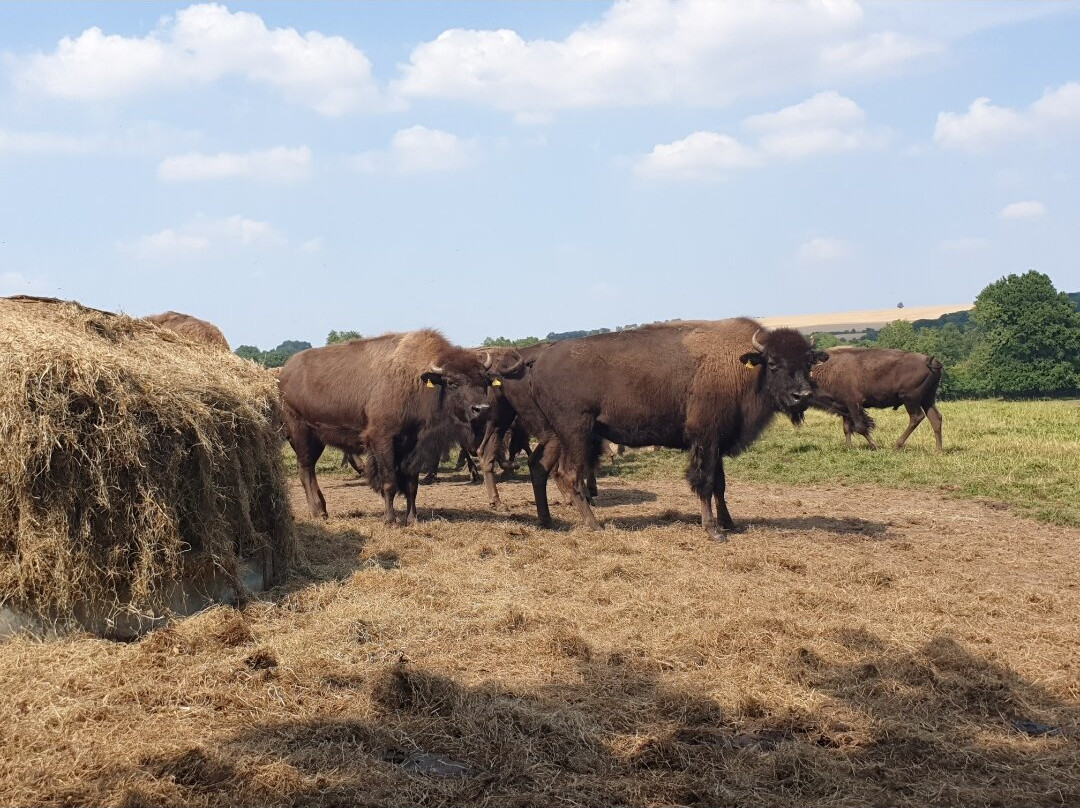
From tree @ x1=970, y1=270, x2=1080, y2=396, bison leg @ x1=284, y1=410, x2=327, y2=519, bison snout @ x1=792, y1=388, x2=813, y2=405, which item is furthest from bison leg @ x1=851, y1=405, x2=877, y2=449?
tree @ x1=970, y1=270, x2=1080, y2=396

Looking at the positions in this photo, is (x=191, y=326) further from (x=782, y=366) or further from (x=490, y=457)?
(x=782, y=366)

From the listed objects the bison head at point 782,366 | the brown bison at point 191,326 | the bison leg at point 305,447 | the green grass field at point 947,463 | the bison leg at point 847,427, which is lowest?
the green grass field at point 947,463

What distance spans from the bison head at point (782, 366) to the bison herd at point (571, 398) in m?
0.02

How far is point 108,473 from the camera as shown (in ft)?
22.3

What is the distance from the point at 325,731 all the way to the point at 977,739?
11.7 feet

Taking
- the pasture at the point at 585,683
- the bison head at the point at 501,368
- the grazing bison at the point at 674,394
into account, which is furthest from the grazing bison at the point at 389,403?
the pasture at the point at 585,683

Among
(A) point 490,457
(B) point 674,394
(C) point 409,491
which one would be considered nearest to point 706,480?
(B) point 674,394

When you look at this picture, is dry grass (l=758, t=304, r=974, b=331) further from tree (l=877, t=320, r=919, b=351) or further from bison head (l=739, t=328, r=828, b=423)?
bison head (l=739, t=328, r=828, b=423)

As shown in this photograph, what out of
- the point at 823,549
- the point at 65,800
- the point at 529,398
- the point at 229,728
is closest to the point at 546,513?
the point at 529,398

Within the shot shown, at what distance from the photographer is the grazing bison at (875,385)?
70.9 feet

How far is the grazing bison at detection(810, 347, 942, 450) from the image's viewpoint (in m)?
21.6

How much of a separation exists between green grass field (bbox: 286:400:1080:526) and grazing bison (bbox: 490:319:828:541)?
397 centimetres

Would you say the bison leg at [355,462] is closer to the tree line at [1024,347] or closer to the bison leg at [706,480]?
the bison leg at [706,480]

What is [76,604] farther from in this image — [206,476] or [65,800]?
[65,800]
